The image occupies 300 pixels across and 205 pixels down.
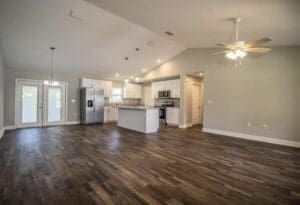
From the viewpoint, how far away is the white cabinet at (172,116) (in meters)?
8.13

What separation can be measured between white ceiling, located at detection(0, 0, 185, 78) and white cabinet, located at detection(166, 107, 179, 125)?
2.64m

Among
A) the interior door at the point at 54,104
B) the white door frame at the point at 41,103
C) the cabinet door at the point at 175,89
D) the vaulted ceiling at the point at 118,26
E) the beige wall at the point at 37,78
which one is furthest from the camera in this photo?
the cabinet door at the point at 175,89

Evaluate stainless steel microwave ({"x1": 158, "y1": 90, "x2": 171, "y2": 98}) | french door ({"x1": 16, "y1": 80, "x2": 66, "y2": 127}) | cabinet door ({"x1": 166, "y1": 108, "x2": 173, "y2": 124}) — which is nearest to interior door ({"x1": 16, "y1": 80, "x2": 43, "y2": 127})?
french door ({"x1": 16, "y1": 80, "x2": 66, "y2": 127})

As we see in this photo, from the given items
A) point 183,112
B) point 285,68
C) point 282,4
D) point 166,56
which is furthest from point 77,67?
point 285,68

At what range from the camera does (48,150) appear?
4113 millimetres

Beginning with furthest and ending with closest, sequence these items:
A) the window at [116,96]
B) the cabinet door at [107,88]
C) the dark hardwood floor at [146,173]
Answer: the window at [116,96]
the cabinet door at [107,88]
the dark hardwood floor at [146,173]

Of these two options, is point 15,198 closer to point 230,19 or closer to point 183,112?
point 230,19

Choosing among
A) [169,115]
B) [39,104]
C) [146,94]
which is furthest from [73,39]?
[146,94]

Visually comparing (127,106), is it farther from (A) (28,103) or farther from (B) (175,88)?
(A) (28,103)

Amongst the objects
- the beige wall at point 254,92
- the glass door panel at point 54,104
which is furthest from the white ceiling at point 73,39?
the beige wall at point 254,92

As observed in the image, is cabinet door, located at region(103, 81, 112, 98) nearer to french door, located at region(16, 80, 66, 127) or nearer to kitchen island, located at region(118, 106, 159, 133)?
french door, located at region(16, 80, 66, 127)

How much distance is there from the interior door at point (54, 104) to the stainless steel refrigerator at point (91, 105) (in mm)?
878

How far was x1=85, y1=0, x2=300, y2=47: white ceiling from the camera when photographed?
290 centimetres

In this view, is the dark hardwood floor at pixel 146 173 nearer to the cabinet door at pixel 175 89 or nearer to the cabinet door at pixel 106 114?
the cabinet door at pixel 175 89
